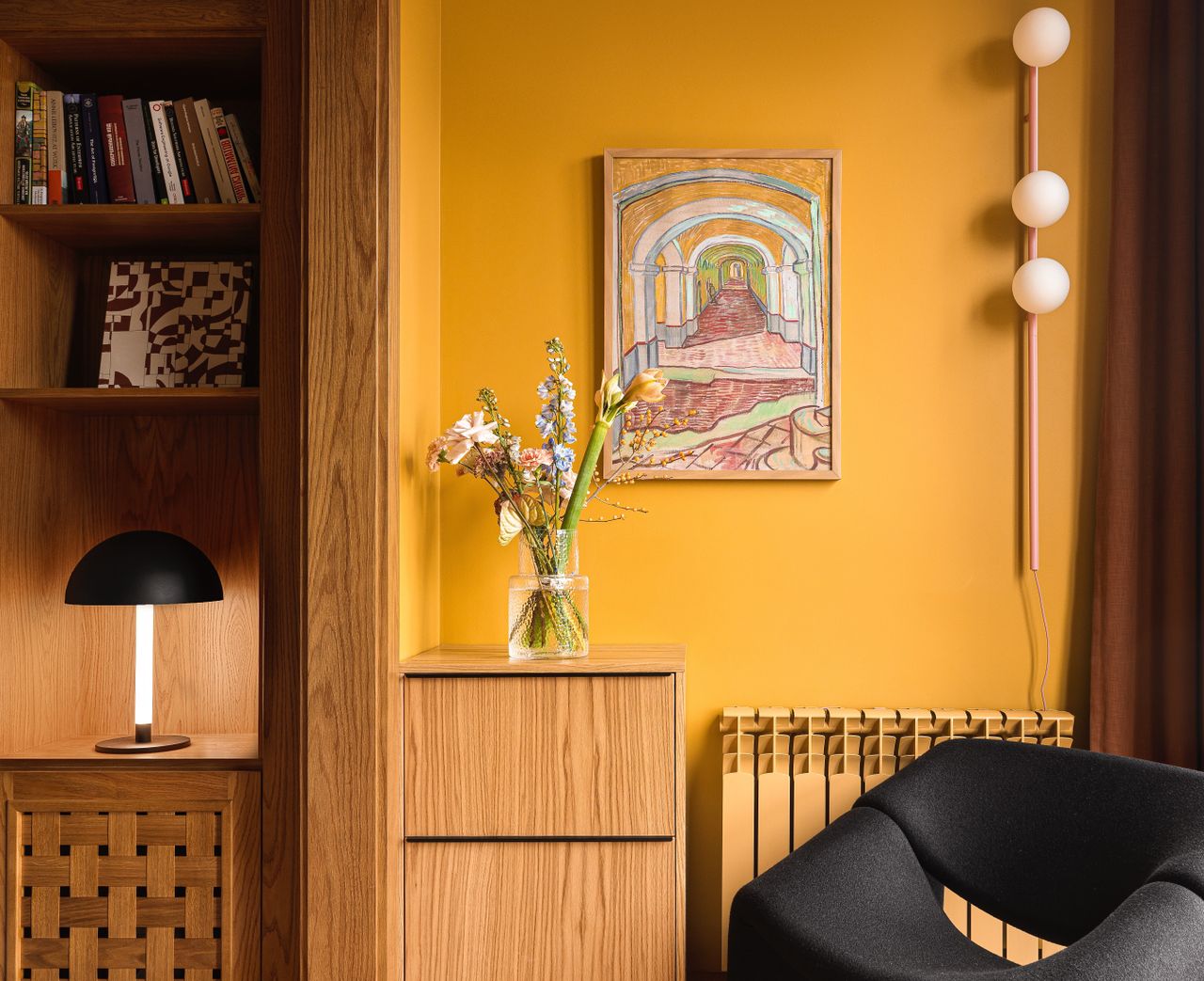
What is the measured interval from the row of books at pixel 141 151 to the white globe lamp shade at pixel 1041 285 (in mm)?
1729

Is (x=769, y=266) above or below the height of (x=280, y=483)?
above

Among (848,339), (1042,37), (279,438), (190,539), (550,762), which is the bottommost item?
(550,762)

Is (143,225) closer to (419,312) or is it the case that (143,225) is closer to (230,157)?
(230,157)

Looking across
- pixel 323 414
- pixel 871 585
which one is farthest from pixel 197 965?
pixel 871 585

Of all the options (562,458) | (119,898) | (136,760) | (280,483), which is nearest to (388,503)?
(280,483)

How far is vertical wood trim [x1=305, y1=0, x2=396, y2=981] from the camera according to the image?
1781 mm

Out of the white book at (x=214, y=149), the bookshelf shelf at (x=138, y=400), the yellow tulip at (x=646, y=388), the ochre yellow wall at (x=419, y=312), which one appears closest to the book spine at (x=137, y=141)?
the white book at (x=214, y=149)

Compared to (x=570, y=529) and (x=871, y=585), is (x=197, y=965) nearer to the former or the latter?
(x=570, y=529)

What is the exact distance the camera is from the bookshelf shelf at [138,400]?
74.7 inches

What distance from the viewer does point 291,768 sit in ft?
6.17

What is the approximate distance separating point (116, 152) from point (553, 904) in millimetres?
1789

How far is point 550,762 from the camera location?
1.92 metres

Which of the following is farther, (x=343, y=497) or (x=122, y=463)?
(x=122, y=463)

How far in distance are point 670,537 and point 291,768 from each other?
1.01 metres
